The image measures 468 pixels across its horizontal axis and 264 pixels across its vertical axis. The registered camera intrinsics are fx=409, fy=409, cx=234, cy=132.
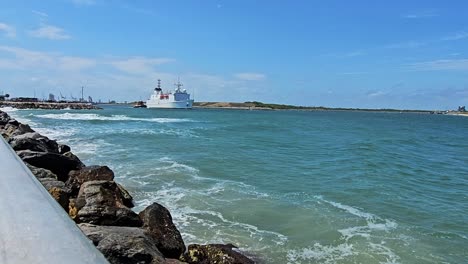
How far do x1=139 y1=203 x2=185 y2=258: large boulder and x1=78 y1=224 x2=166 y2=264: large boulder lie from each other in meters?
1.10

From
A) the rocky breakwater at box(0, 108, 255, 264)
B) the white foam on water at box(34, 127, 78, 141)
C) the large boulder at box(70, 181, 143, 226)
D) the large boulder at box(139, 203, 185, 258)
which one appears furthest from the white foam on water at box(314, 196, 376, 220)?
the white foam on water at box(34, 127, 78, 141)

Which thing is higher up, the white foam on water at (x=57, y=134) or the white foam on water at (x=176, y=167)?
the white foam on water at (x=176, y=167)

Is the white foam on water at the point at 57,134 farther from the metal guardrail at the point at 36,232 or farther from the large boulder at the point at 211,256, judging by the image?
the metal guardrail at the point at 36,232

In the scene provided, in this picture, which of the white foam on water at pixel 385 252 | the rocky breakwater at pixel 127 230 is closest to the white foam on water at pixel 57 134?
the rocky breakwater at pixel 127 230

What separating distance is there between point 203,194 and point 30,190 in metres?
10.5

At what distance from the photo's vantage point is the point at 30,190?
183 centimetres

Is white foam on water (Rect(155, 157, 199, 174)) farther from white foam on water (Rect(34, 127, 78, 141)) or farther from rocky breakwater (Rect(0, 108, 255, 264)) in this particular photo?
white foam on water (Rect(34, 127, 78, 141))

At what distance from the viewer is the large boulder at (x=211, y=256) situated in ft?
21.7

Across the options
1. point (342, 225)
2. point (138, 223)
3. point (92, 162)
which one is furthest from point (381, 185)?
point (92, 162)

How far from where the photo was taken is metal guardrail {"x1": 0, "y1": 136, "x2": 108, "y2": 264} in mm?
1291

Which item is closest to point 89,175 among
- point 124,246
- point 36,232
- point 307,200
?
point 124,246

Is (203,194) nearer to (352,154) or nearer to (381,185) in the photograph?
(381,185)

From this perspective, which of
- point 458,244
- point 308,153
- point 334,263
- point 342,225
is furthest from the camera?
point 308,153

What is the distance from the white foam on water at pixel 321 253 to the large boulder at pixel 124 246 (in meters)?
3.10
